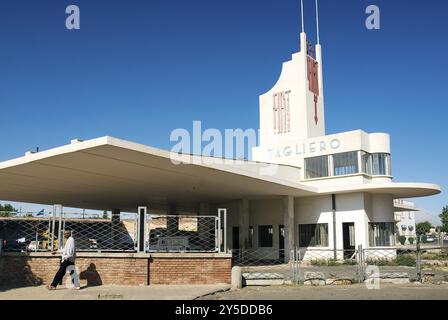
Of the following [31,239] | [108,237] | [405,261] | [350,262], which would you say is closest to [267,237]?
[350,262]

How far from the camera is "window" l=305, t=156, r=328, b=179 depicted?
29266 mm

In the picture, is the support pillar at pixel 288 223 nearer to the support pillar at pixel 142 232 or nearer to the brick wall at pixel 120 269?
the brick wall at pixel 120 269

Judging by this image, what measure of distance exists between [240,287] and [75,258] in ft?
16.5

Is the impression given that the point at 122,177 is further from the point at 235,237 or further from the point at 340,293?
the point at 235,237

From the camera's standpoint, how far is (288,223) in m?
28.6

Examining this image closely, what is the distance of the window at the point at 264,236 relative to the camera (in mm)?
31031

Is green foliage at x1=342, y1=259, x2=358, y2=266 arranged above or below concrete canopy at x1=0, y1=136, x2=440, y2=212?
below

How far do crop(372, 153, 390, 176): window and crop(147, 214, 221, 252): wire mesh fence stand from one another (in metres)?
10.6

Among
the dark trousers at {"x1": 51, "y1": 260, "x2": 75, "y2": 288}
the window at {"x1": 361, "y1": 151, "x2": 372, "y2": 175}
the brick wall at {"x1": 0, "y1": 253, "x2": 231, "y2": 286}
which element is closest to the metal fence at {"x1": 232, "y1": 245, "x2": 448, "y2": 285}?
the brick wall at {"x1": 0, "y1": 253, "x2": 231, "y2": 286}

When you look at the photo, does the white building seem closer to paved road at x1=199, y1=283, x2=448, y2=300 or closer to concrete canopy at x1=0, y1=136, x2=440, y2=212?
concrete canopy at x1=0, y1=136, x2=440, y2=212

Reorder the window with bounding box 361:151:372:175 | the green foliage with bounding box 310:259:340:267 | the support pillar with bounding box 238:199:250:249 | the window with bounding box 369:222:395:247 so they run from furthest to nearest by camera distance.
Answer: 1. the support pillar with bounding box 238:199:250:249
2. the window with bounding box 361:151:372:175
3. the window with bounding box 369:222:395:247
4. the green foliage with bounding box 310:259:340:267

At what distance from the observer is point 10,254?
566 inches
